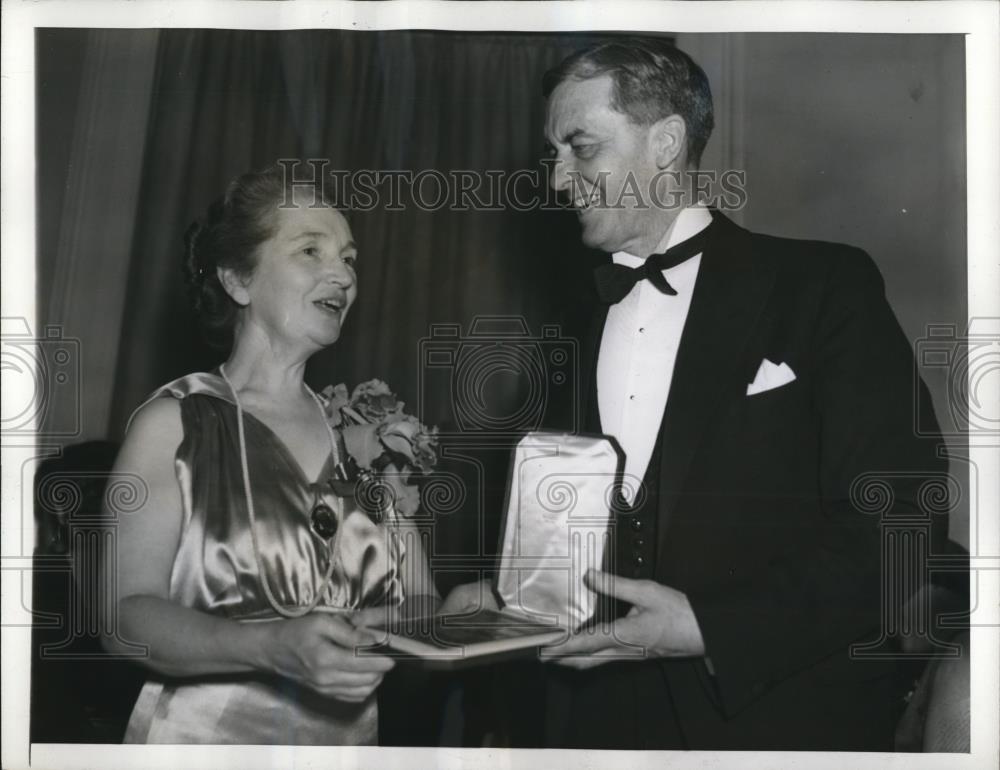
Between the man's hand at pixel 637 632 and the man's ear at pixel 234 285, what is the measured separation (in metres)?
1.12

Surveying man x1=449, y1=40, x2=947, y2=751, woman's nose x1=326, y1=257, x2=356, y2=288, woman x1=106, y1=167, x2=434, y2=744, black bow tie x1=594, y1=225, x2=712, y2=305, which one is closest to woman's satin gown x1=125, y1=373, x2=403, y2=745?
woman x1=106, y1=167, x2=434, y2=744

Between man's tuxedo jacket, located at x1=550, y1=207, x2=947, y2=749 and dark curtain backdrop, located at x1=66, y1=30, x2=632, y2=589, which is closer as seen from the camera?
man's tuxedo jacket, located at x1=550, y1=207, x2=947, y2=749

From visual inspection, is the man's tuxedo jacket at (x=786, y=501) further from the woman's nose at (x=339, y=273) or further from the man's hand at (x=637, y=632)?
the woman's nose at (x=339, y=273)

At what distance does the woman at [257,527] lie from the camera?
9.16 ft

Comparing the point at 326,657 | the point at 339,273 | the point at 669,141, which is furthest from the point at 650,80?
the point at 326,657

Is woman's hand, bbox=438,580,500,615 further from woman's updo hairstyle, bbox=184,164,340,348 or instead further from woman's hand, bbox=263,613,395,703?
woman's updo hairstyle, bbox=184,164,340,348

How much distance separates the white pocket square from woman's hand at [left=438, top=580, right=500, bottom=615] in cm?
82

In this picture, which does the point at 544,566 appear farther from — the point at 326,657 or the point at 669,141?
the point at 669,141

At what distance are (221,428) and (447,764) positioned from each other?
1.03 m

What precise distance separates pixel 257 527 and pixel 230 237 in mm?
750

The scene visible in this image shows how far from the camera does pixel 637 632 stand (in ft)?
9.14

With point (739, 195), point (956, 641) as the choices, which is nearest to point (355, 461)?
point (739, 195)

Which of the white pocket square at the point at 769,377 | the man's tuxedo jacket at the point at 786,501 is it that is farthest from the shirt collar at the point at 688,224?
the white pocket square at the point at 769,377

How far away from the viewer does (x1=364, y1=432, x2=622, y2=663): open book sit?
9.20ft
